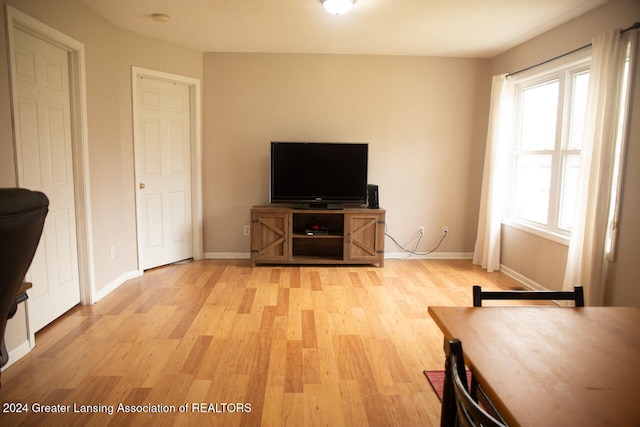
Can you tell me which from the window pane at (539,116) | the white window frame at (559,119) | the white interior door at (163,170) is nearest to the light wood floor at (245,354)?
the white interior door at (163,170)

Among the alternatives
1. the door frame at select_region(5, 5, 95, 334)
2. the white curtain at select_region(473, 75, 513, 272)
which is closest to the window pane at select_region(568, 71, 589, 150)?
the white curtain at select_region(473, 75, 513, 272)

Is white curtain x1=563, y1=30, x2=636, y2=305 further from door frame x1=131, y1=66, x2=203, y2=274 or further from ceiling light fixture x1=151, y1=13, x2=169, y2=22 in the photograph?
door frame x1=131, y1=66, x2=203, y2=274

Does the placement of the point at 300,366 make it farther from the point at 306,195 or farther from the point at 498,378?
the point at 306,195

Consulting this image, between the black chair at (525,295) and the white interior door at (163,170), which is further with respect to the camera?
the white interior door at (163,170)

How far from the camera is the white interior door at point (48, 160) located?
9.39 ft

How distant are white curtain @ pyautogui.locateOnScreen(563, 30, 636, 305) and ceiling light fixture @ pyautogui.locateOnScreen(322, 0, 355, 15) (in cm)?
189

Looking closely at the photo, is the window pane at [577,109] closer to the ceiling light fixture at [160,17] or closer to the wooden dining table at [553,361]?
the wooden dining table at [553,361]

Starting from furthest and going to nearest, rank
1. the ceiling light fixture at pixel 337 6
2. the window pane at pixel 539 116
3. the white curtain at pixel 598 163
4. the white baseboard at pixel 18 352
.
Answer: the window pane at pixel 539 116 < the ceiling light fixture at pixel 337 6 < the white curtain at pixel 598 163 < the white baseboard at pixel 18 352

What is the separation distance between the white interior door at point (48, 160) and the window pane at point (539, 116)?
4.28 metres

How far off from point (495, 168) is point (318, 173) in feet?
6.49

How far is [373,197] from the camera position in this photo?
5.15 metres

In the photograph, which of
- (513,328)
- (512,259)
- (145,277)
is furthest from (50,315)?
(512,259)

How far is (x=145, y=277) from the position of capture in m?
4.54

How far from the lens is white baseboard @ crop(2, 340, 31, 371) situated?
262 cm
